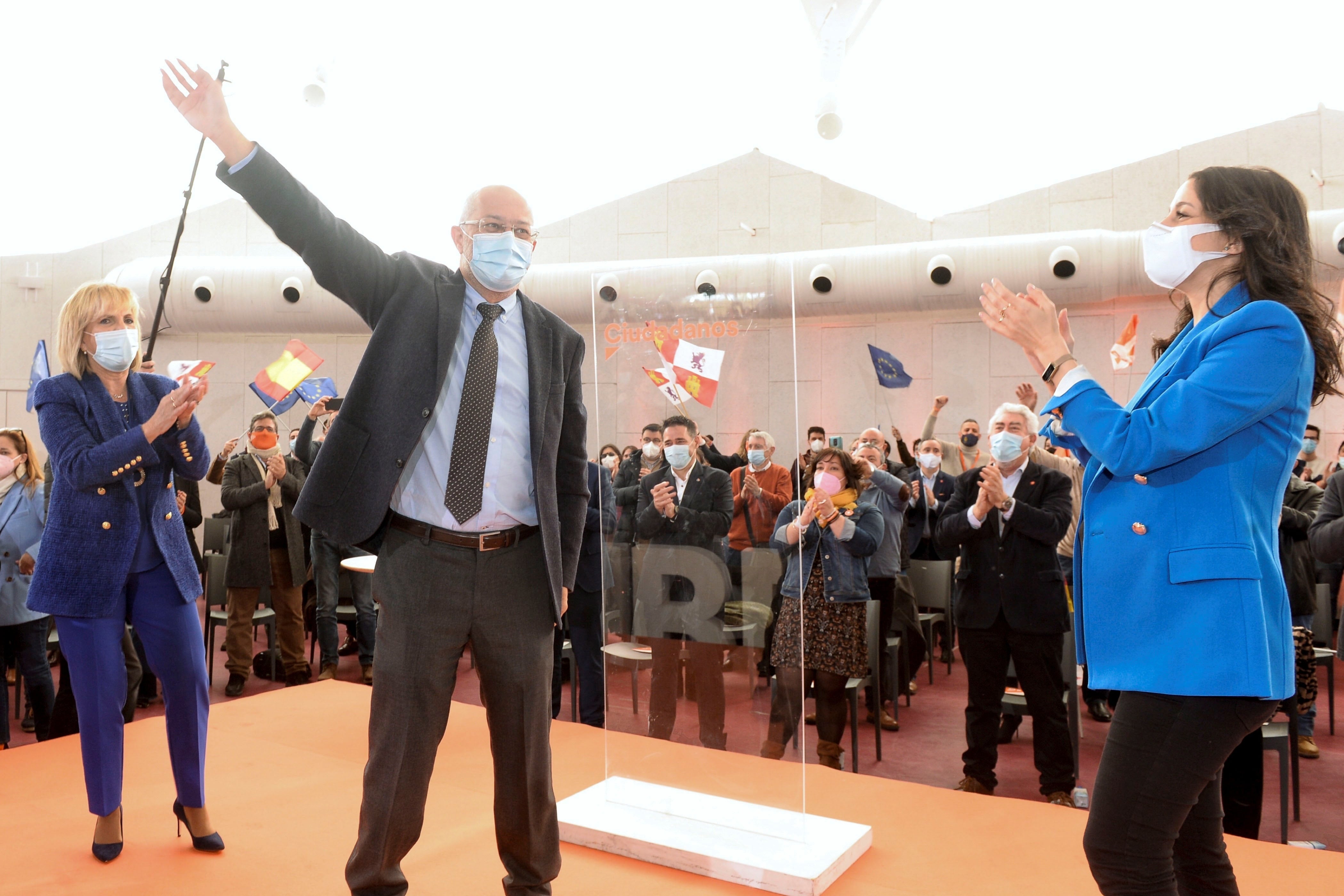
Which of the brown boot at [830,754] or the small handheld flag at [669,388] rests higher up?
the small handheld flag at [669,388]

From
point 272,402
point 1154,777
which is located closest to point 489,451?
point 1154,777

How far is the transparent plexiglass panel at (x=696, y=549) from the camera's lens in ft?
8.38

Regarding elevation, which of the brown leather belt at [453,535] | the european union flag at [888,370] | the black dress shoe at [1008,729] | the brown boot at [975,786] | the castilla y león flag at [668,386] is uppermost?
the european union flag at [888,370]

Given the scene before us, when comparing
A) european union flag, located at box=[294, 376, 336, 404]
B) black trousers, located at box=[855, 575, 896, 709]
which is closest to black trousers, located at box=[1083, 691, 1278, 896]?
black trousers, located at box=[855, 575, 896, 709]

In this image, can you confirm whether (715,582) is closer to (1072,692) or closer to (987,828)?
(987,828)

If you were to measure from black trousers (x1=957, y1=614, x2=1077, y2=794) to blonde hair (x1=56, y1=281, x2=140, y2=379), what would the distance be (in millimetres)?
3129

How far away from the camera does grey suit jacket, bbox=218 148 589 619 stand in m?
1.83

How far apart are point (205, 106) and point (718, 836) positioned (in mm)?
2127

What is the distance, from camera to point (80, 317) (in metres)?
2.51

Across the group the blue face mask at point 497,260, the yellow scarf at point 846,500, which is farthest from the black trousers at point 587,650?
the blue face mask at point 497,260

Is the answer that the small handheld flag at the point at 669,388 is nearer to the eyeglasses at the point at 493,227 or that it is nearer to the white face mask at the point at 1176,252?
the eyeglasses at the point at 493,227

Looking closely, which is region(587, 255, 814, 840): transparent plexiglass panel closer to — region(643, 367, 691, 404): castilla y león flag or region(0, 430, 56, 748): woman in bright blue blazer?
region(643, 367, 691, 404): castilla y león flag

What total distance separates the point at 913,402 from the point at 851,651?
583 cm

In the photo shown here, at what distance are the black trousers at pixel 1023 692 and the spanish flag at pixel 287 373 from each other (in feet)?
13.7
